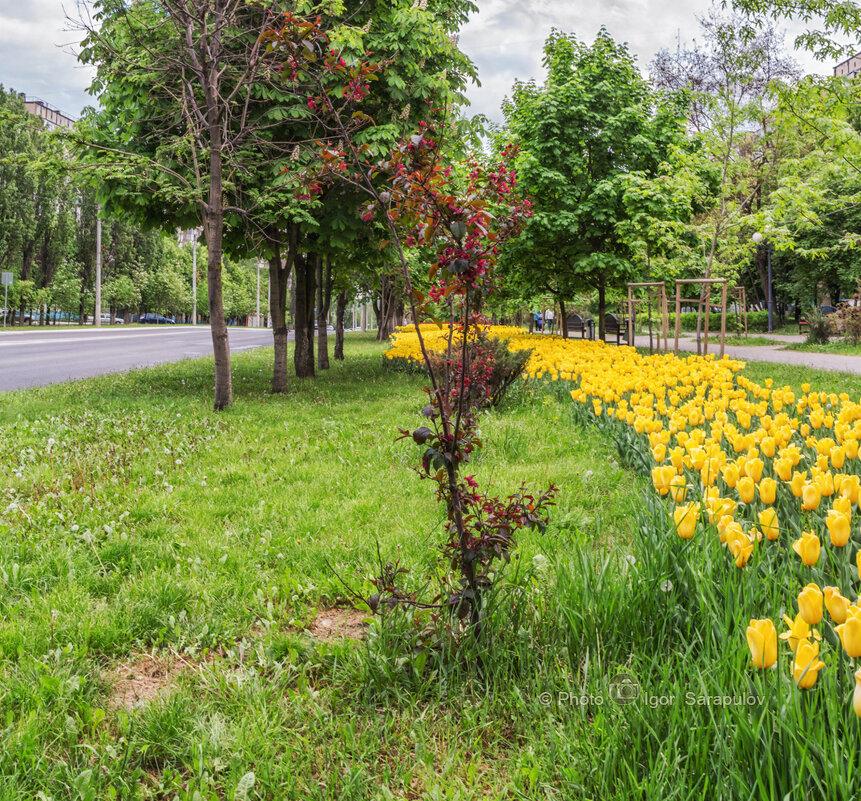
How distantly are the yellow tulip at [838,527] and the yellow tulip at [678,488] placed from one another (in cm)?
72

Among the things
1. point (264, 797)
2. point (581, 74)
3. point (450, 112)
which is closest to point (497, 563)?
point (264, 797)

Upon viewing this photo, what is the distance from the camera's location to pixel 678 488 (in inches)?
113

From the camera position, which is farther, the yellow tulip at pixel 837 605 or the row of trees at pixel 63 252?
the row of trees at pixel 63 252

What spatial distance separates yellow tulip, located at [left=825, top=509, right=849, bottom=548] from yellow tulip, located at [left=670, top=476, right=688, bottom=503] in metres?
0.72

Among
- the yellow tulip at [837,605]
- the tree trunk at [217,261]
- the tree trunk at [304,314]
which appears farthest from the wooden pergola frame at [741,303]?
the yellow tulip at [837,605]

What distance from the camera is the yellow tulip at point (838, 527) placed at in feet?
6.37

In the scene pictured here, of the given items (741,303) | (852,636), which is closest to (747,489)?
(852,636)

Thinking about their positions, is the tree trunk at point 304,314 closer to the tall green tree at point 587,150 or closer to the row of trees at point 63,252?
the tall green tree at point 587,150

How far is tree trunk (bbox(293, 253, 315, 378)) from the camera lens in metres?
12.4

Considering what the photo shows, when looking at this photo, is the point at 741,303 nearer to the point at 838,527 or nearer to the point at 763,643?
the point at 838,527

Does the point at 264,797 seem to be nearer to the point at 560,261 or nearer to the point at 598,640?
the point at 598,640

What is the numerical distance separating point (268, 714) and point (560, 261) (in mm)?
17801

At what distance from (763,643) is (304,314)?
39.0 ft

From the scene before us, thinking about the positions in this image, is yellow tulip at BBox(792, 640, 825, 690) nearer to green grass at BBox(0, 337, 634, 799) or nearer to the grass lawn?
the grass lawn
